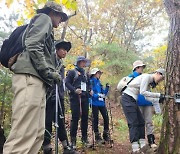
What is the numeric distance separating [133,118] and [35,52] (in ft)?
9.43

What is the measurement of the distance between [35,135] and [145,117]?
3371 millimetres

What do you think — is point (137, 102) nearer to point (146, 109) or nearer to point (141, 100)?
point (141, 100)

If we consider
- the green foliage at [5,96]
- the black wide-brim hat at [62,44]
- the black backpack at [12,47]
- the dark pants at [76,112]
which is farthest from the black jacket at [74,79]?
the black backpack at [12,47]

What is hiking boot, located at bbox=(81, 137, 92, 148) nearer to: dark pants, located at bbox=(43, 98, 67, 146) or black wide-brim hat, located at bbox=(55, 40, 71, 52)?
dark pants, located at bbox=(43, 98, 67, 146)

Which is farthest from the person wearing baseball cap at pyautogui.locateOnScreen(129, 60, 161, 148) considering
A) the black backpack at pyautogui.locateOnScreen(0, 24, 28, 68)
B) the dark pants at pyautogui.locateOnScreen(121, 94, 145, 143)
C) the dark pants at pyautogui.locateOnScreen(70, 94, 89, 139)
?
the black backpack at pyautogui.locateOnScreen(0, 24, 28, 68)

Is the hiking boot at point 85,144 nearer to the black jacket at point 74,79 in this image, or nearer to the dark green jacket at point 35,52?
the black jacket at point 74,79

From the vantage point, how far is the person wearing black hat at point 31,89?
2.58 meters

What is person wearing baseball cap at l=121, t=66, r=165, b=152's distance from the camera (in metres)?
4.77

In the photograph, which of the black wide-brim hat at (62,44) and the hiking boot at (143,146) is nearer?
the black wide-brim hat at (62,44)

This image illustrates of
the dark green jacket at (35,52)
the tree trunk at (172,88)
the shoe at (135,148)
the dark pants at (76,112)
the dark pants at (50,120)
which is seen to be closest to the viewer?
the dark green jacket at (35,52)

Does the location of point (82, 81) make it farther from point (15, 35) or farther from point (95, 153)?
point (15, 35)

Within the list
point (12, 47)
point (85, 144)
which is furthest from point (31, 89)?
point (85, 144)

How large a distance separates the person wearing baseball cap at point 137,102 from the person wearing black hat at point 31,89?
2.28 m

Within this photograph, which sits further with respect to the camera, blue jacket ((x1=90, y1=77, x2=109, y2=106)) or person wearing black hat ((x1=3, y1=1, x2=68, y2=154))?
blue jacket ((x1=90, y1=77, x2=109, y2=106))
